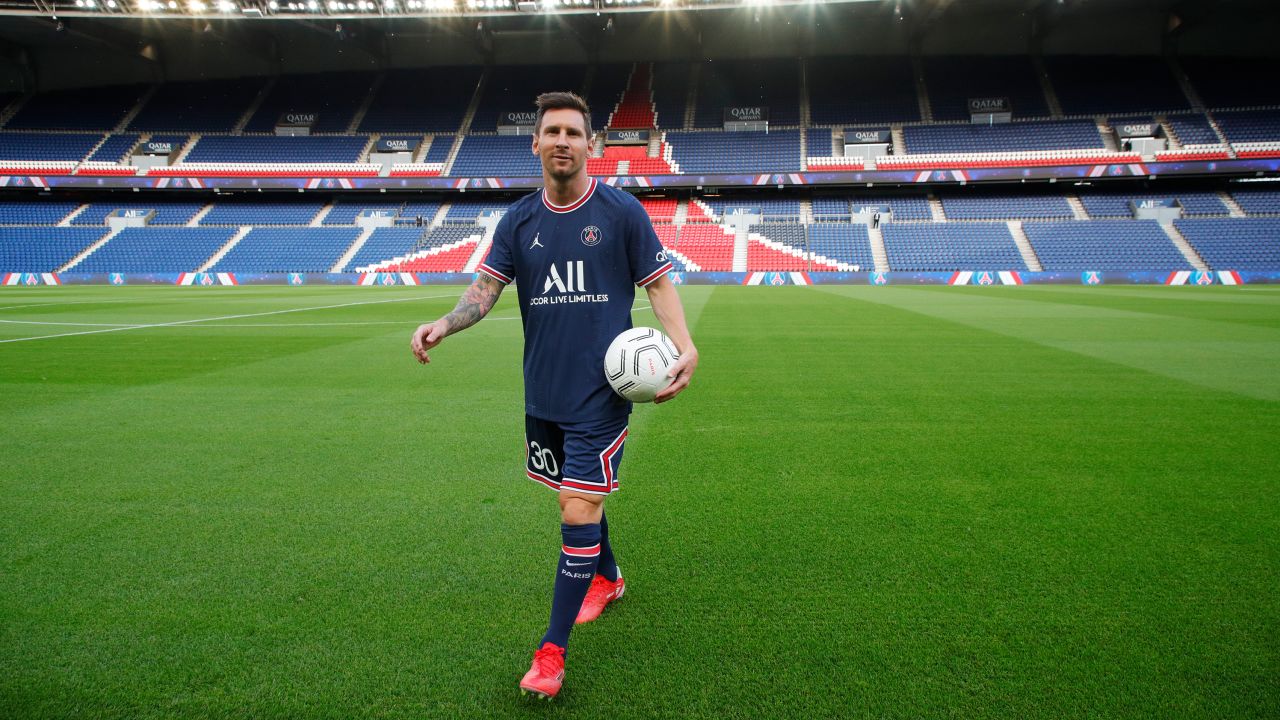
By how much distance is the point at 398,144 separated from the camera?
4150 cm

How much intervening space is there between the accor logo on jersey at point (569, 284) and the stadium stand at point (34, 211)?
49.0 metres

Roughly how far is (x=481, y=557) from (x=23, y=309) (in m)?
18.3

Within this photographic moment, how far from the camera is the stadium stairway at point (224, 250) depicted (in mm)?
33938

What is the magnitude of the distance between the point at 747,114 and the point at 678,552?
43024 millimetres

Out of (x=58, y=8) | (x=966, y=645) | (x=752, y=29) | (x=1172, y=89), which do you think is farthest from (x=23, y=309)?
(x=1172, y=89)

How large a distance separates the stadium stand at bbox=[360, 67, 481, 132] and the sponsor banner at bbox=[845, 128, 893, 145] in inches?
972

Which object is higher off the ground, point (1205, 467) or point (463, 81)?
point (463, 81)

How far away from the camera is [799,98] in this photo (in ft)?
138

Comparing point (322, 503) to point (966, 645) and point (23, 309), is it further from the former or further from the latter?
point (23, 309)

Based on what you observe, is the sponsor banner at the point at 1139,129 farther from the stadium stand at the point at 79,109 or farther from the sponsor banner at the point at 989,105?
the stadium stand at the point at 79,109

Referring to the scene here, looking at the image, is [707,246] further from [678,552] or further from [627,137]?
[678,552]

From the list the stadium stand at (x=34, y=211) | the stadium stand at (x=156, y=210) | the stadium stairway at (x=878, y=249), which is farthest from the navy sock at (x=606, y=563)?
the stadium stand at (x=34, y=211)

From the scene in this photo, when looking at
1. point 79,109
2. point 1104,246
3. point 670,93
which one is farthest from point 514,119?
point 1104,246

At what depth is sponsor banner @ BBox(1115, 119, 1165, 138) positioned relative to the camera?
35.6 metres
